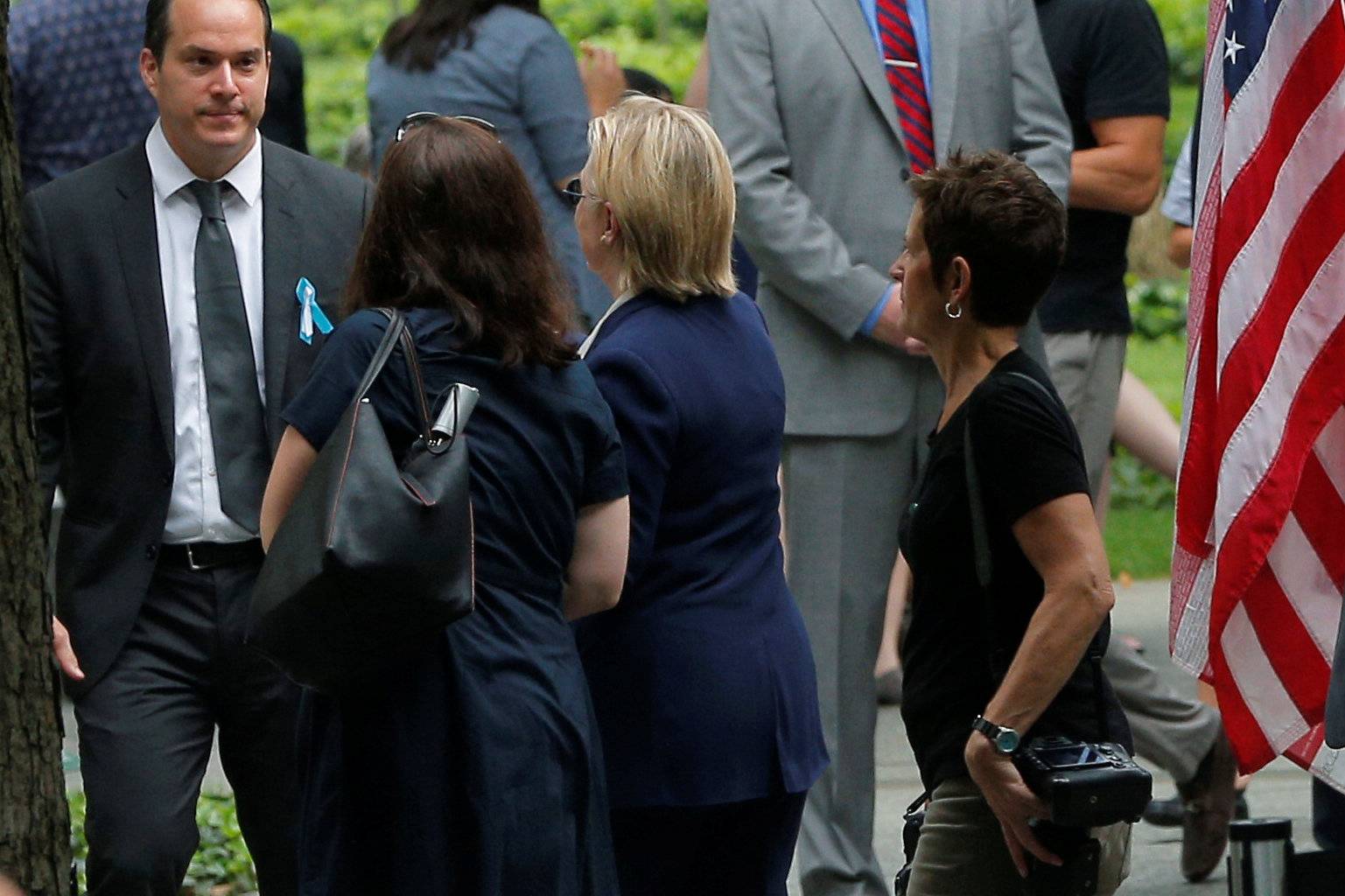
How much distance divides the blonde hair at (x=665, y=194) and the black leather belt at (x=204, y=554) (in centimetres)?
91

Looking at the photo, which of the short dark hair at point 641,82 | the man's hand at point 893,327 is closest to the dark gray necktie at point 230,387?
the man's hand at point 893,327

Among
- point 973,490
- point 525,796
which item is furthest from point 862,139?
point 525,796

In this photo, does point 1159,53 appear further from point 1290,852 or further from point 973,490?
point 1290,852

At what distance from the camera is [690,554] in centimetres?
418

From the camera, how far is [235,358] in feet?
14.4

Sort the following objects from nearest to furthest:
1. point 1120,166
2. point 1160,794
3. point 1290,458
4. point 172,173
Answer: point 1290,458, point 172,173, point 1120,166, point 1160,794

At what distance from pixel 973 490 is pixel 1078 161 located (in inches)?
112

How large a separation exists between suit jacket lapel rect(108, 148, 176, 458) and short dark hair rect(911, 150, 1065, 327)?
1493 millimetres

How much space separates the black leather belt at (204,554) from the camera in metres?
4.39

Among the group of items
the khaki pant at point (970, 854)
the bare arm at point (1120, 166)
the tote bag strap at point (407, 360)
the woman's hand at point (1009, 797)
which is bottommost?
the khaki pant at point (970, 854)

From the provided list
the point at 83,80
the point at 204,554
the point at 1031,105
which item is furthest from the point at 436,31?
the point at 204,554

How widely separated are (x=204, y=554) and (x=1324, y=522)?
6.92ft

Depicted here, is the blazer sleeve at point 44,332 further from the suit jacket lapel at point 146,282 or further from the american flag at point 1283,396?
the american flag at point 1283,396

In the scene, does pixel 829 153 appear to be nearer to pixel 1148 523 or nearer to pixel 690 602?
pixel 690 602
